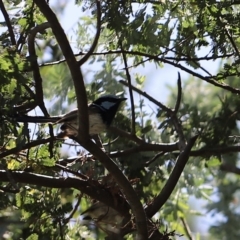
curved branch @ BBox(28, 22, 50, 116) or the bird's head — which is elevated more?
the bird's head

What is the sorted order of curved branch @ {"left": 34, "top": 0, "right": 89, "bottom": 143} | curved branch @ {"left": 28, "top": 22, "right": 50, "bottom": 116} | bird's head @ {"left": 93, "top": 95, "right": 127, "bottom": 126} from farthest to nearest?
bird's head @ {"left": 93, "top": 95, "right": 127, "bottom": 126} → curved branch @ {"left": 28, "top": 22, "right": 50, "bottom": 116} → curved branch @ {"left": 34, "top": 0, "right": 89, "bottom": 143}

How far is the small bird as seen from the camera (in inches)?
142

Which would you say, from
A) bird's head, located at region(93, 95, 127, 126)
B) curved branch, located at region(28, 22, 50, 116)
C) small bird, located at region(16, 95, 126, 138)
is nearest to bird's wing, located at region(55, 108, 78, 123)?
small bird, located at region(16, 95, 126, 138)

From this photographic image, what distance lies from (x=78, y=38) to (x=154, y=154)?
3.67ft

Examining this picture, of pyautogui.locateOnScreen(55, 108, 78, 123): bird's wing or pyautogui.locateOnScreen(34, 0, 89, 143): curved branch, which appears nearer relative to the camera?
pyautogui.locateOnScreen(34, 0, 89, 143): curved branch

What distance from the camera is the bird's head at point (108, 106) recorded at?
442 cm

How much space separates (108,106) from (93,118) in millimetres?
273

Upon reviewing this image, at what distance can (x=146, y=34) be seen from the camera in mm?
3789

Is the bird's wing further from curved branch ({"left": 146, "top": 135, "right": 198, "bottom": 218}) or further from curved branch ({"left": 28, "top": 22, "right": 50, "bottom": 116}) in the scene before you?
curved branch ({"left": 146, "top": 135, "right": 198, "bottom": 218})

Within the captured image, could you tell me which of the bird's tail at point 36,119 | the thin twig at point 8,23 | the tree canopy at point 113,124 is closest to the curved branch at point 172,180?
the tree canopy at point 113,124

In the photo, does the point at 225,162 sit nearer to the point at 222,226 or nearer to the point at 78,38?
the point at 222,226

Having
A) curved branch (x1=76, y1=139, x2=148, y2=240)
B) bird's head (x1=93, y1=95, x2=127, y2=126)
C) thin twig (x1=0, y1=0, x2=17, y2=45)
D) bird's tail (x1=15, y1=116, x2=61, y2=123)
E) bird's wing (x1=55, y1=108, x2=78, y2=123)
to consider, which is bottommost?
curved branch (x1=76, y1=139, x2=148, y2=240)

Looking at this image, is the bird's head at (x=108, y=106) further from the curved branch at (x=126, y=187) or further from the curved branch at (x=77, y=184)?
the curved branch at (x=126, y=187)

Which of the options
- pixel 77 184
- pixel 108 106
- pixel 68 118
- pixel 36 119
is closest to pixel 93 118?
pixel 108 106
